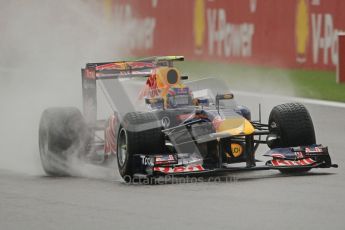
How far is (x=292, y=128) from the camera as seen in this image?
438 inches

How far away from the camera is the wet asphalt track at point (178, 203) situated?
8.42 metres

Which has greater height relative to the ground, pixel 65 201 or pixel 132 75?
pixel 132 75

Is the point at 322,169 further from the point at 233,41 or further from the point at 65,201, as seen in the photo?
the point at 233,41

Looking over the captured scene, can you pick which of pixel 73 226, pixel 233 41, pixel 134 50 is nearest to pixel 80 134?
pixel 73 226

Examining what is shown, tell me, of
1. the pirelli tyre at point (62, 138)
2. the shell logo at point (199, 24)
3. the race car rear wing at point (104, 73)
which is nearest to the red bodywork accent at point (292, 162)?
the race car rear wing at point (104, 73)

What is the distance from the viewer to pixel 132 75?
12.5 m

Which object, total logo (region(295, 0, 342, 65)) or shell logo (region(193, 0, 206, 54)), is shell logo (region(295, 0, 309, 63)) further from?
shell logo (region(193, 0, 206, 54))

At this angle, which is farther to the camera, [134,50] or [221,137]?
[134,50]

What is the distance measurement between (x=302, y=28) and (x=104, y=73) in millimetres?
9264

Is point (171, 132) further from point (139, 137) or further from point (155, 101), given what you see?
point (155, 101)

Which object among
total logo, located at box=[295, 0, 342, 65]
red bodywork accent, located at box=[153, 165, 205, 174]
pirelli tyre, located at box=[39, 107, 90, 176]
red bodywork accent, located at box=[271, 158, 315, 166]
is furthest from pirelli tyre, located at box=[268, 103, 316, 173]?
total logo, located at box=[295, 0, 342, 65]

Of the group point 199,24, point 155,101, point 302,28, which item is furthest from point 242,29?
point 155,101

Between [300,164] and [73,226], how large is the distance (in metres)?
3.20

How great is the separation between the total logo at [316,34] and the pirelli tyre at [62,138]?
9.08m
